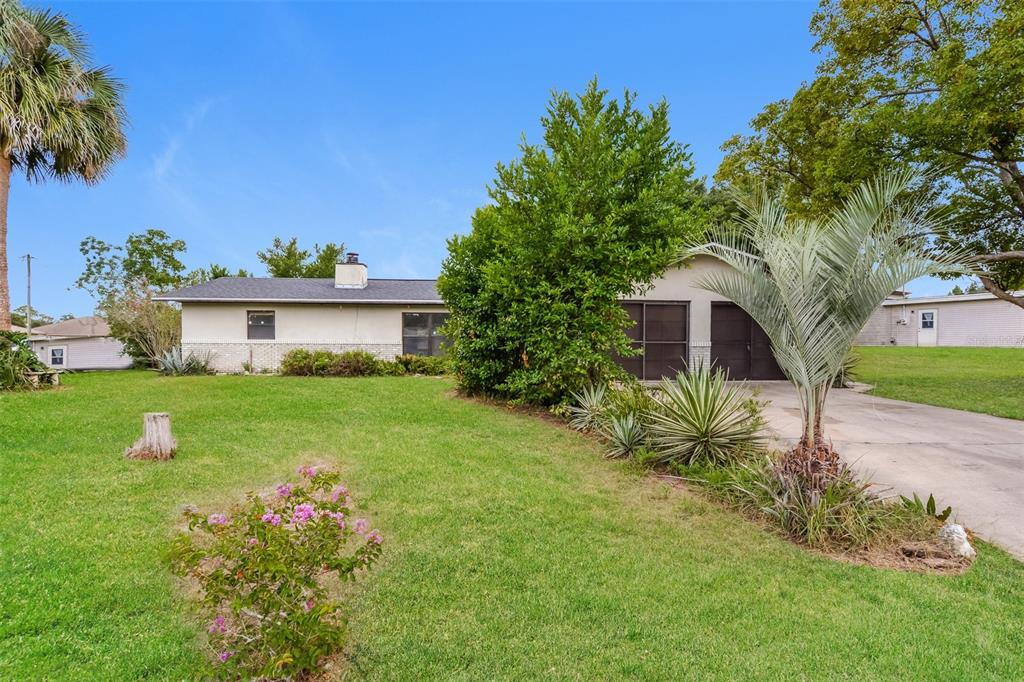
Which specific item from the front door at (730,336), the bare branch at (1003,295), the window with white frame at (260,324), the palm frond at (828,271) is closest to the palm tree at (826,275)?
the palm frond at (828,271)

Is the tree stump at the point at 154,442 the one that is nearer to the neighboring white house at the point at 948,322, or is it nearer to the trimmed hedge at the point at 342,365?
the trimmed hedge at the point at 342,365

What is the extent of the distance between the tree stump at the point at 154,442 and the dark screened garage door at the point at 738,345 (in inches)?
493

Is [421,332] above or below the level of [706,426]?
above

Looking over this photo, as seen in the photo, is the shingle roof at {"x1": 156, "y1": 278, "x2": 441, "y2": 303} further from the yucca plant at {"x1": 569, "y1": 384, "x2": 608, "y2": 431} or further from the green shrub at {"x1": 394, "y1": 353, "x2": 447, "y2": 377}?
the yucca plant at {"x1": 569, "y1": 384, "x2": 608, "y2": 431}

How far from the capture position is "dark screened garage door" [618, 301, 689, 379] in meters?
13.8

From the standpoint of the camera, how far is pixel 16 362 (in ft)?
39.5

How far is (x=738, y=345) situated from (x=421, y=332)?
10075 millimetres

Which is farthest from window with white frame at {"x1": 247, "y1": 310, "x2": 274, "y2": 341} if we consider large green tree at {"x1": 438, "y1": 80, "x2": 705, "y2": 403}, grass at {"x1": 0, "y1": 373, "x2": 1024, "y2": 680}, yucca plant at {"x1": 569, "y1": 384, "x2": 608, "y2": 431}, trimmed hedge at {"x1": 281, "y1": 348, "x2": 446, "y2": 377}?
yucca plant at {"x1": 569, "y1": 384, "x2": 608, "y2": 431}

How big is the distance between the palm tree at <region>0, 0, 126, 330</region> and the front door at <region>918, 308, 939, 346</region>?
35082 mm

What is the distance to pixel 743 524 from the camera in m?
4.46

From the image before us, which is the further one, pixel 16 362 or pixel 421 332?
pixel 421 332

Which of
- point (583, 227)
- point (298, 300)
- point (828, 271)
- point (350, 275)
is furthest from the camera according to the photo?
point (350, 275)

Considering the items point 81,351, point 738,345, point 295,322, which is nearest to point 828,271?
point 738,345

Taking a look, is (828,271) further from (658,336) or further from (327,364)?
(327,364)
